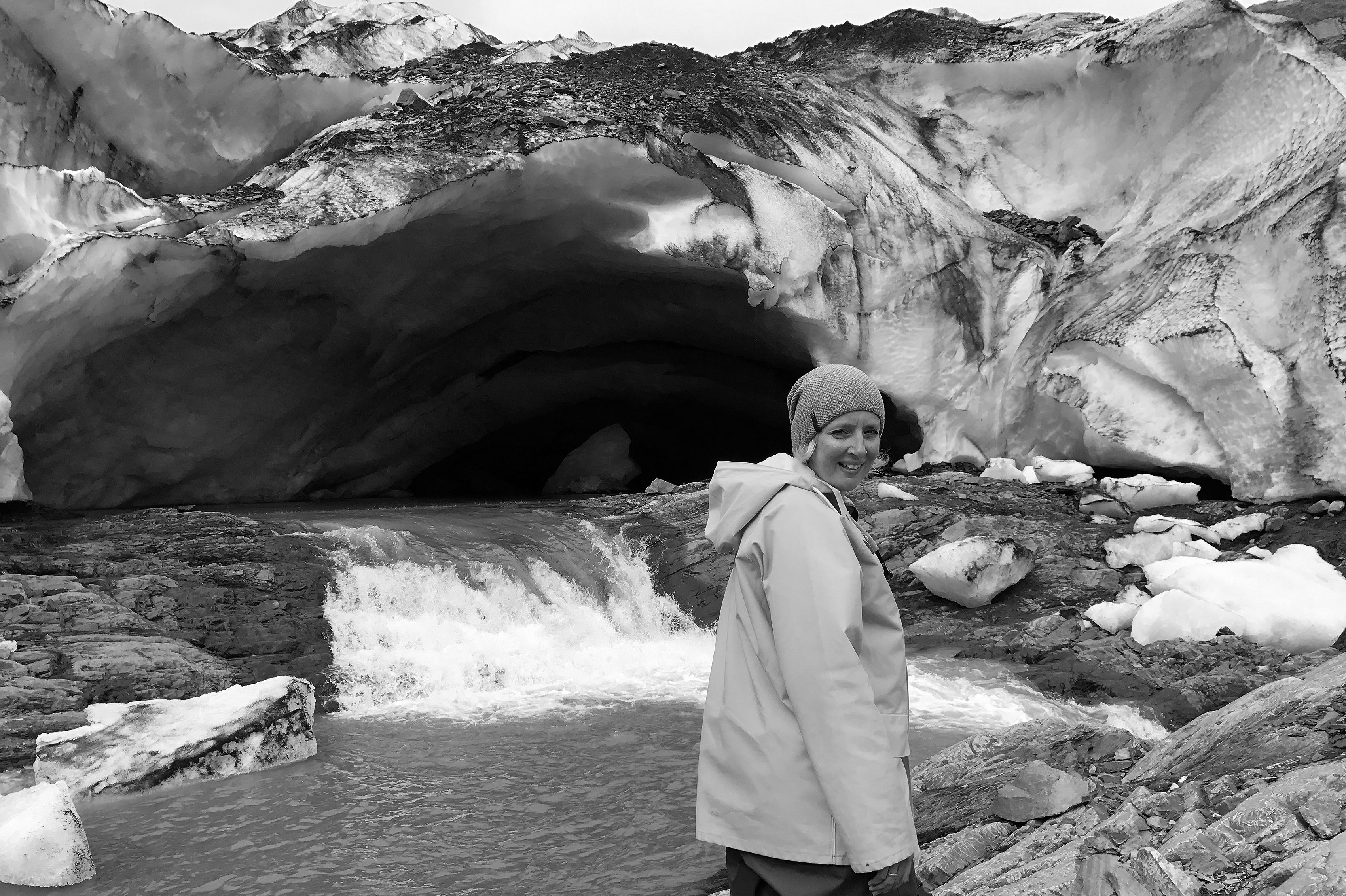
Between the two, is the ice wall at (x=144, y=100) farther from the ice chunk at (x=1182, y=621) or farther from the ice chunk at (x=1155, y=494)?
the ice chunk at (x=1182, y=621)

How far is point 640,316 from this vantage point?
12023mm

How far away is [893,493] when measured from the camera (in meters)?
8.83

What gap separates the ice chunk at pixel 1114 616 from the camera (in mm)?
6793

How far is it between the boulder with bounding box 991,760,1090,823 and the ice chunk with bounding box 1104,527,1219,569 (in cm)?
509

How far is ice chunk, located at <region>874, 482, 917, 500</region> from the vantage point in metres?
8.77

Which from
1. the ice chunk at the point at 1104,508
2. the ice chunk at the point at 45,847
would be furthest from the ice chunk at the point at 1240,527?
the ice chunk at the point at 45,847

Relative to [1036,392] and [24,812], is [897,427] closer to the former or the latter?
[1036,392]

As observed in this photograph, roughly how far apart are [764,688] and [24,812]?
127 inches

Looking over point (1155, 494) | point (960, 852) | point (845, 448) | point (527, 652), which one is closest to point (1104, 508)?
point (1155, 494)

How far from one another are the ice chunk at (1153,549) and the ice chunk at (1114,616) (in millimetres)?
863

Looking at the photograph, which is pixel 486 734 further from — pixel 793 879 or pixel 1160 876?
pixel 793 879

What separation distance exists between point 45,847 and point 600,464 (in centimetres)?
→ 1067

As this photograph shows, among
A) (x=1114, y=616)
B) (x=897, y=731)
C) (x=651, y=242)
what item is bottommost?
(x=1114, y=616)

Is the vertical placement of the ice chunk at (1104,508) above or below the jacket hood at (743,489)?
below
